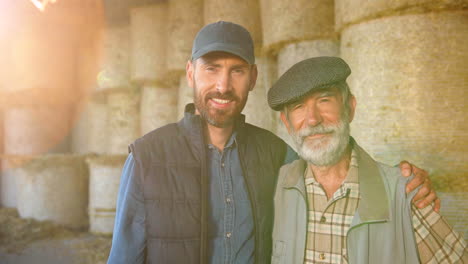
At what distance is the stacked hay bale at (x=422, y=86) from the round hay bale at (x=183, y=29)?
2703mm

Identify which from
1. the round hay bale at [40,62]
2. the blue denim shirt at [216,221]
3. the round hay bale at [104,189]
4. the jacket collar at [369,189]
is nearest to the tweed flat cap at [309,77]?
the jacket collar at [369,189]

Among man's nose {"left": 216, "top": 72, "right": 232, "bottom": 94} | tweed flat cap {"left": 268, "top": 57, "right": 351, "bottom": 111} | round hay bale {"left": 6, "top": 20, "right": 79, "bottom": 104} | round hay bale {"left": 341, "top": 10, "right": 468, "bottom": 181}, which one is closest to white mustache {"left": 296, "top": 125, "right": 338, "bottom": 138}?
tweed flat cap {"left": 268, "top": 57, "right": 351, "bottom": 111}

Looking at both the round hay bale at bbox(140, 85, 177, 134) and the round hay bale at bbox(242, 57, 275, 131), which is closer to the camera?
the round hay bale at bbox(242, 57, 275, 131)

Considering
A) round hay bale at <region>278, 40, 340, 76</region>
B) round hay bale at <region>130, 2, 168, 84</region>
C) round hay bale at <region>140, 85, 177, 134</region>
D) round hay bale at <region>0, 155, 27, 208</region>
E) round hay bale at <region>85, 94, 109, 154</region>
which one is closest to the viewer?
round hay bale at <region>278, 40, 340, 76</region>

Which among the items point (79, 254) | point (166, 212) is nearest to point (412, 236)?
point (166, 212)

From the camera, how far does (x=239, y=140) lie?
1.88 meters

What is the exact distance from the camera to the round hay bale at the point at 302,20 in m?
3.67

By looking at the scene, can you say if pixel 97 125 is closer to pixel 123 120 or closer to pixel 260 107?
pixel 123 120

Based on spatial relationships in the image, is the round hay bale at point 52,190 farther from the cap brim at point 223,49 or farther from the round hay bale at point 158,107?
the cap brim at point 223,49

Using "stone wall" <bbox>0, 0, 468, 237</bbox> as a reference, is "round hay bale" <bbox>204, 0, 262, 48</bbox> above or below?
above

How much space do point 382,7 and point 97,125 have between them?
5.97m

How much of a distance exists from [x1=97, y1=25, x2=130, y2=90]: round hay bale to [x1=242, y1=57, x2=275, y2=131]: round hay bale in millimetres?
3010

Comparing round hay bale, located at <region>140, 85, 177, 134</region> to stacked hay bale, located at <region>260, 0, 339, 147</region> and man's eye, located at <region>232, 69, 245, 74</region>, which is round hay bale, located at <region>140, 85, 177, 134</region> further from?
man's eye, located at <region>232, 69, 245, 74</region>

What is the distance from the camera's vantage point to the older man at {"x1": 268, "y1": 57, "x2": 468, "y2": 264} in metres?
1.43
